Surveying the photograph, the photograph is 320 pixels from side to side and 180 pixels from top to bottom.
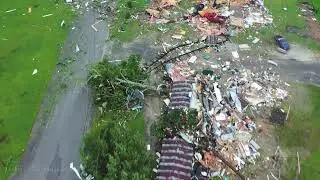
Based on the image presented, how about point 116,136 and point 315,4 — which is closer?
point 116,136

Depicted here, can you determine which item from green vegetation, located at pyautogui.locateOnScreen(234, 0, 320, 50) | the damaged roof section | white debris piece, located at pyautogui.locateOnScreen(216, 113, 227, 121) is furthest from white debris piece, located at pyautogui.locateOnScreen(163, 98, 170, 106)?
green vegetation, located at pyautogui.locateOnScreen(234, 0, 320, 50)

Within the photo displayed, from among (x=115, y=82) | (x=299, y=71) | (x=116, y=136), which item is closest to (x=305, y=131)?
(x=299, y=71)

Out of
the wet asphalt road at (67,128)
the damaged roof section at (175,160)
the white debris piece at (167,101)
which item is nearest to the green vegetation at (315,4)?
the white debris piece at (167,101)

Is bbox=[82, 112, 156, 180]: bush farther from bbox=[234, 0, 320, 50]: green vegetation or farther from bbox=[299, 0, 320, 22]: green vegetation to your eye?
bbox=[299, 0, 320, 22]: green vegetation

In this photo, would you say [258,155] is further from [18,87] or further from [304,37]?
[18,87]

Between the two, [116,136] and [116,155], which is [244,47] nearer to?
[116,136]

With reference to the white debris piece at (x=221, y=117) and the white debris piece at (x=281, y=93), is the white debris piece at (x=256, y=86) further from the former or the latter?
the white debris piece at (x=221, y=117)
